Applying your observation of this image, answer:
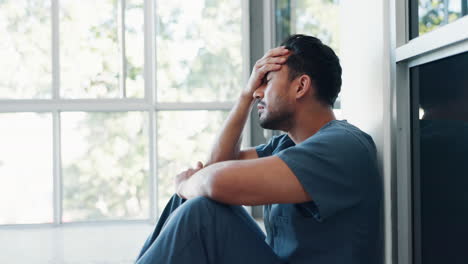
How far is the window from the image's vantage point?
3.96 meters

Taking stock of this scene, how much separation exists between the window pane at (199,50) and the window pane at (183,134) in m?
0.13

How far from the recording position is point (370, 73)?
152 centimetres

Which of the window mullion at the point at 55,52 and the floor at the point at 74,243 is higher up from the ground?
the window mullion at the point at 55,52

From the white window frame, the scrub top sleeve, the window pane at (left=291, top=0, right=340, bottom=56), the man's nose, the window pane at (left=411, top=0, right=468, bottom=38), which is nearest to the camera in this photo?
the window pane at (left=411, top=0, right=468, bottom=38)

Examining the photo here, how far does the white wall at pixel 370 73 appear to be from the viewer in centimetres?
139

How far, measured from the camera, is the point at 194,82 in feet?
13.2

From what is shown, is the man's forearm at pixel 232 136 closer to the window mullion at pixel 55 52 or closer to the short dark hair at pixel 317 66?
the short dark hair at pixel 317 66

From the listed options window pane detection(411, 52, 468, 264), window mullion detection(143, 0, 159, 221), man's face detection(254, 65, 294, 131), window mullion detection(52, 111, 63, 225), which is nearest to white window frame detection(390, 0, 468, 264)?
window pane detection(411, 52, 468, 264)

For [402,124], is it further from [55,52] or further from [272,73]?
[55,52]

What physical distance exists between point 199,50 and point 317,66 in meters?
2.66

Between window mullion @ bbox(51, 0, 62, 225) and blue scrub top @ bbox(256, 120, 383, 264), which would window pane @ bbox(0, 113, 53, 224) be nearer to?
window mullion @ bbox(51, 0, 62, 225)

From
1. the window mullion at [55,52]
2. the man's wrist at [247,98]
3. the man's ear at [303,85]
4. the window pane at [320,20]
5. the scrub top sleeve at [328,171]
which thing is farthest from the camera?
the window mullion at [55,52]

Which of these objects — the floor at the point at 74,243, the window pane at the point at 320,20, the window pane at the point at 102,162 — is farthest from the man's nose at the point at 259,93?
the window pane at the point at 102,162

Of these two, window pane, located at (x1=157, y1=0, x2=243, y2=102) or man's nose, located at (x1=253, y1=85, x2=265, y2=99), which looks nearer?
man's nose, located at (x1=253, y1=85, x2=265, y2=99)
